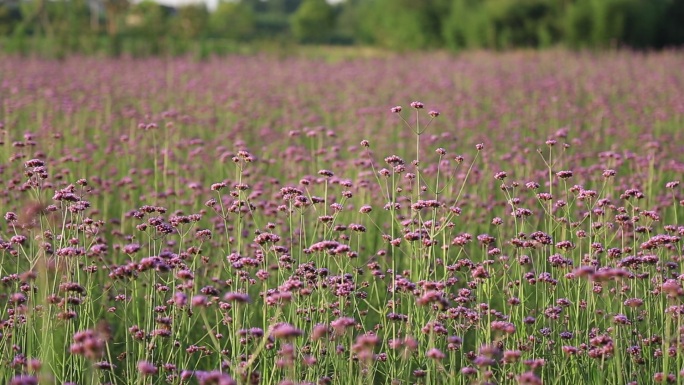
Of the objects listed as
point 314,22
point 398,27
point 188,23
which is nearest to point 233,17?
point 314,22

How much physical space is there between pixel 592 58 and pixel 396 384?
16.2 m

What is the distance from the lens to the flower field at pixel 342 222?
118 inches

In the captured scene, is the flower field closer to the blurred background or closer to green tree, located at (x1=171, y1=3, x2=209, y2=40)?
the blurred background

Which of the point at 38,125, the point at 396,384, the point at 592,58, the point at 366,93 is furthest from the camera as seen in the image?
the point at 592,58

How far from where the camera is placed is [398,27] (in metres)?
34.2

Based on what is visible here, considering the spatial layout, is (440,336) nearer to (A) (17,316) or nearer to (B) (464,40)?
(A) (17,316)

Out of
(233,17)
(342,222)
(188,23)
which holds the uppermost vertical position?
(233,17)

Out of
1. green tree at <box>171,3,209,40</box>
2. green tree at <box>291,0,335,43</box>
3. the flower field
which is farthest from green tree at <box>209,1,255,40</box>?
the flower field

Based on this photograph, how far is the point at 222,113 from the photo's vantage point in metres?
10.3

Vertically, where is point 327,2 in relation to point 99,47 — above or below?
above

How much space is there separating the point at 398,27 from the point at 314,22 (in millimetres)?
24241

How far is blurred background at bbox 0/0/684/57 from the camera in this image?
63.0ft

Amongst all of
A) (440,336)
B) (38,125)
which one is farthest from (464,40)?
(440,336)

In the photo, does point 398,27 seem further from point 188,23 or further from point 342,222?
point 342,222
